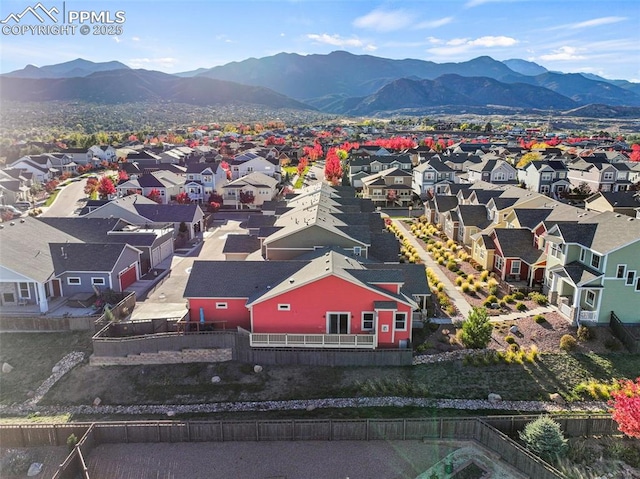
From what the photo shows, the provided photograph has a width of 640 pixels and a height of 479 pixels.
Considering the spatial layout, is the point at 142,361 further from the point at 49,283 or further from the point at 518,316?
the point at 518,316

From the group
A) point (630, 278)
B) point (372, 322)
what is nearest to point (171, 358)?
point (372, 322)

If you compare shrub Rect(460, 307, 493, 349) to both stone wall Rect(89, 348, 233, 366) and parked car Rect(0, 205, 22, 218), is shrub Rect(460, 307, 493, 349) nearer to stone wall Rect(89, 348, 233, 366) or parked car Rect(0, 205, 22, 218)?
stone wall Rect(89, 348, 233, 366)

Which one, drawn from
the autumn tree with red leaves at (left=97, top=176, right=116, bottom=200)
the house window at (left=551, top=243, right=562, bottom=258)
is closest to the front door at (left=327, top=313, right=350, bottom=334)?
the house window at (left=551, top=243, right=562, bottom=258)

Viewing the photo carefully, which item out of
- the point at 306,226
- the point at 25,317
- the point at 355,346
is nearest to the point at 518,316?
the point at 355,346

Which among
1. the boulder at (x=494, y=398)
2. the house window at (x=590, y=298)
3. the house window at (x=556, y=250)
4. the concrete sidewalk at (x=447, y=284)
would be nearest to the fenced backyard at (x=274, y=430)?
the boulder at (x=494, y=398)

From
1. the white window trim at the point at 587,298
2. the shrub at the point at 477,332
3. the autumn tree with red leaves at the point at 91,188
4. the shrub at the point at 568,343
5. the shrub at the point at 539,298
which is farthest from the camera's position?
the autumn tree with red leaves at the point at 91,188

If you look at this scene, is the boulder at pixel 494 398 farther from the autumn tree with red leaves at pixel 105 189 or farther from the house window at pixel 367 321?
the autumn tree with red leaves at pixel 105 189

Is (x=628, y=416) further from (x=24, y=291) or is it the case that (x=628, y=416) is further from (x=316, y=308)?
(x=24, y=291)

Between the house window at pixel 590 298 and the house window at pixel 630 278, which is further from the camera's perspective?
the house window at pixel 590 298
